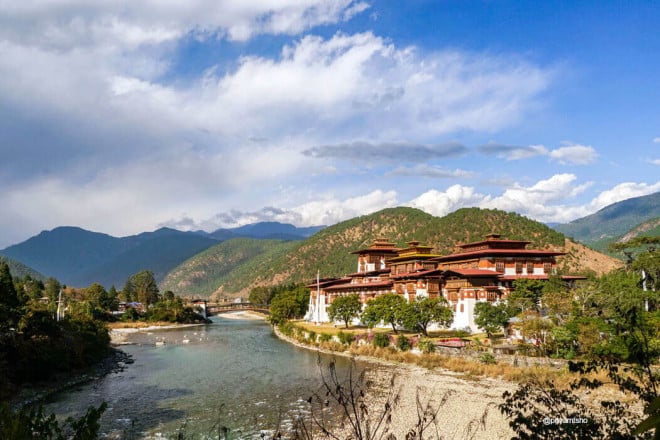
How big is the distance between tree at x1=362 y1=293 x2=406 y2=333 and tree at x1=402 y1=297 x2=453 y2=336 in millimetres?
1005

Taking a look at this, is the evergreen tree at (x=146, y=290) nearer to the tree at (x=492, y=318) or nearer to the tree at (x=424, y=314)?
the tree at (x=424, y=314)

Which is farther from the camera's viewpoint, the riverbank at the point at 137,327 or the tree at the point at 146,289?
the tree at the point at 146,289

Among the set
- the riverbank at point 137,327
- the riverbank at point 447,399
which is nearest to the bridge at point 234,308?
the riverbank at point 137,327

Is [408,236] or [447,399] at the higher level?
[408,236]

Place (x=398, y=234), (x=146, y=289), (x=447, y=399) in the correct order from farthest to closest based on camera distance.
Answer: (x=398, y=234) < (x=146, y=289) < (x=447, y=399)

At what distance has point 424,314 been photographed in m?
43.9

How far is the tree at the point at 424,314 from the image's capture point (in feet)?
144

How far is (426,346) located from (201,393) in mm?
17691

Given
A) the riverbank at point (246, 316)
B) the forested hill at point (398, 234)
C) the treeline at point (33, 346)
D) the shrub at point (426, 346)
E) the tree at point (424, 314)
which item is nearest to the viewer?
the treeline at point (33, 346)

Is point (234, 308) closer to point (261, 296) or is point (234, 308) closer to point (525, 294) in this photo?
point (261, 296)

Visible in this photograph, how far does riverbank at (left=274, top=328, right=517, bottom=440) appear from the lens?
21.9 m

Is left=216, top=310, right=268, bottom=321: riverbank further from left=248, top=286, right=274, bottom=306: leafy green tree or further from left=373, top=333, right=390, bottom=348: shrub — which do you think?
left=373, top=333, right=390, bottom=348: shrub

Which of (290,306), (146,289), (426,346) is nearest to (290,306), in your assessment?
(290,306)

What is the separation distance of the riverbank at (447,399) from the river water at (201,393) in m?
5.03
